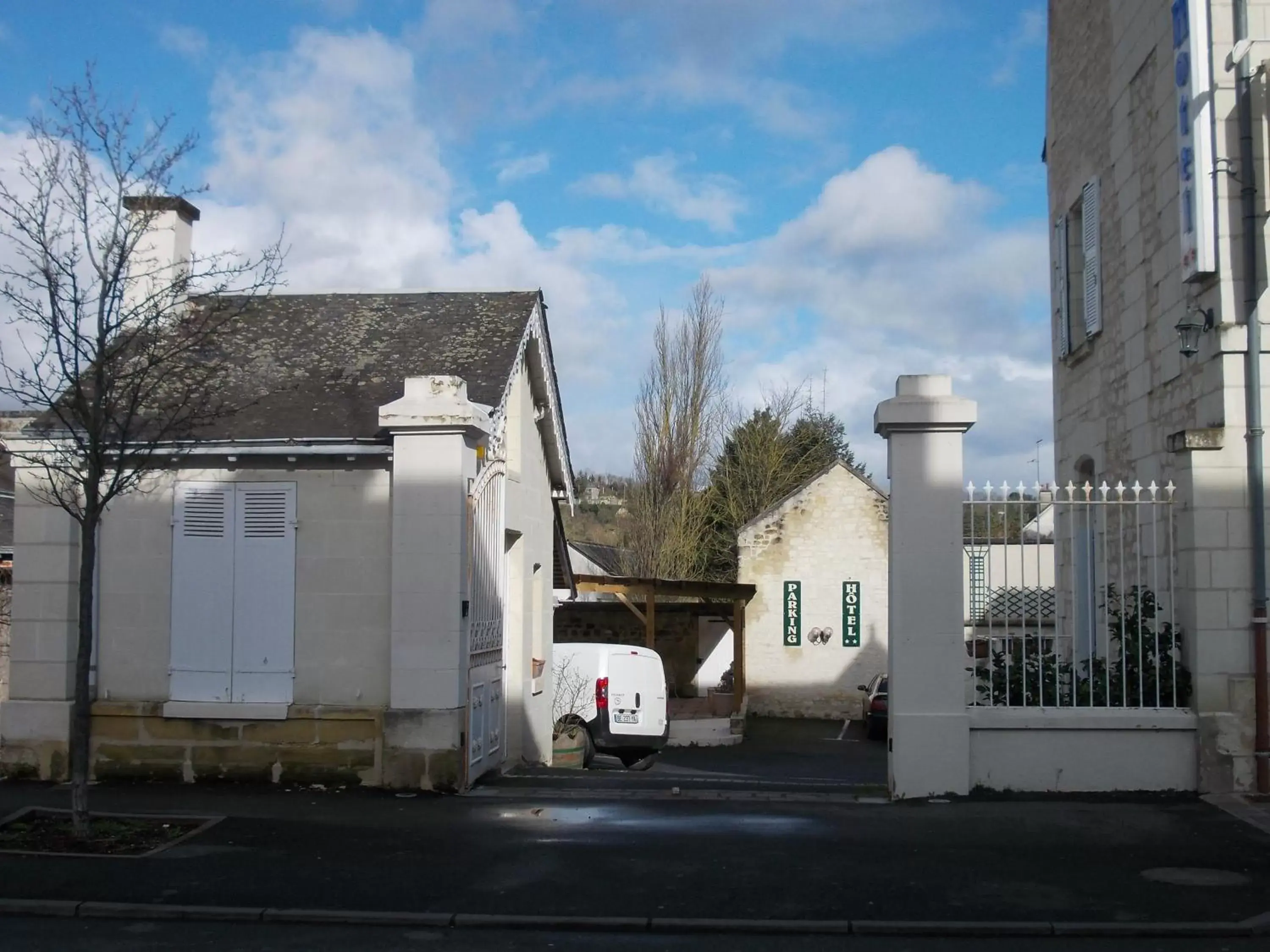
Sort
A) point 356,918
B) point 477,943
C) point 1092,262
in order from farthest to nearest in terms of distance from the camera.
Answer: point 1092,262
point 356,918
point 477,943

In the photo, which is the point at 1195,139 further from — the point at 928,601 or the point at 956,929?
the point at 956,929

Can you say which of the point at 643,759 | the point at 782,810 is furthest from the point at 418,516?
the point at 643,759

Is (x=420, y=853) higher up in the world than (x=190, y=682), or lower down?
lower down

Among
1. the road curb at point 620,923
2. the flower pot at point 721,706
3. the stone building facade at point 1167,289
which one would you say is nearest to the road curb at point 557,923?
the road curb at point 620,923

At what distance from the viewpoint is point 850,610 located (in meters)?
33.3

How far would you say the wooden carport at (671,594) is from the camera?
2594 centimetres

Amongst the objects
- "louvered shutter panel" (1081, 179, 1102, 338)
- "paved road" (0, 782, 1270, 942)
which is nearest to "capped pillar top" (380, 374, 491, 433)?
"paved road" (0, 782, 1270, 942)

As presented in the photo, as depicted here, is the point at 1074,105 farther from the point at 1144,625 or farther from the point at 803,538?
the point at 803,538

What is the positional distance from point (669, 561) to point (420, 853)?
1173 inches

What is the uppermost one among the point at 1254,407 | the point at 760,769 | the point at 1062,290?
the point at 1062,290

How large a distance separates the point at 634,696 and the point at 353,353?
24.8ft

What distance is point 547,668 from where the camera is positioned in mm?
16422

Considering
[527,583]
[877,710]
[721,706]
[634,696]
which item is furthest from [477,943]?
[721,706]

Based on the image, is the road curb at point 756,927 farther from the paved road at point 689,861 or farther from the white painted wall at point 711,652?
the white painted wall at point 711,652
